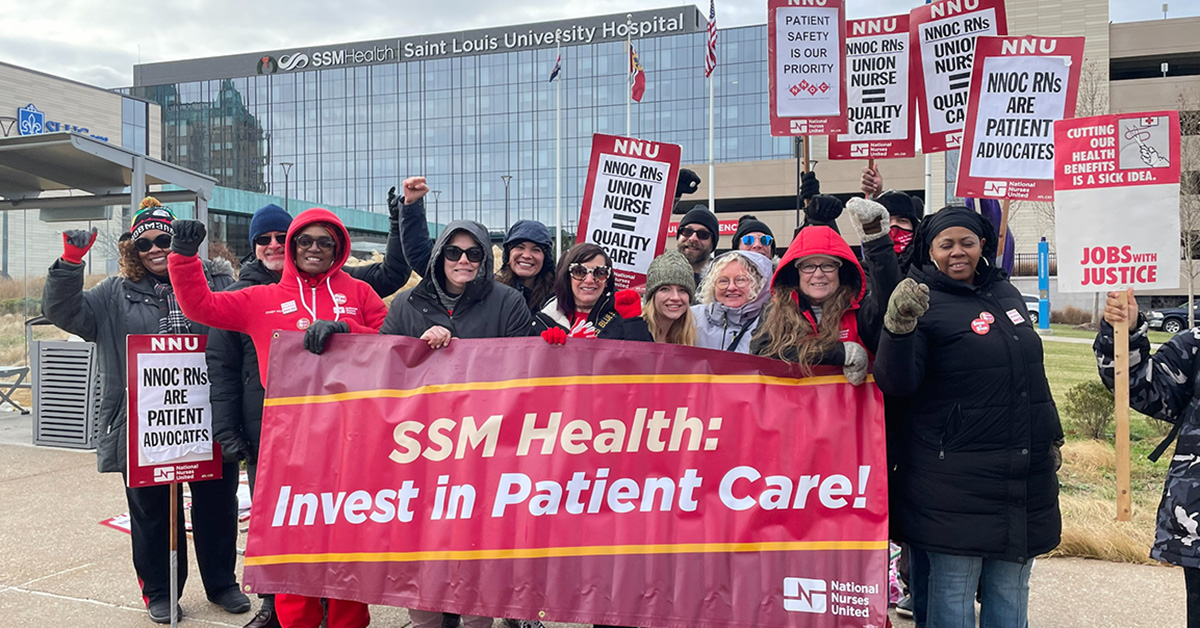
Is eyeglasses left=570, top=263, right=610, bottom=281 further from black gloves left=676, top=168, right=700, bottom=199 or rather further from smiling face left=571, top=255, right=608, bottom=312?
black gloves left=676, top=168, right=700, bottom=199

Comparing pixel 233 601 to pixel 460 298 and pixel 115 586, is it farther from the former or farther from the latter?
pixel 460 298

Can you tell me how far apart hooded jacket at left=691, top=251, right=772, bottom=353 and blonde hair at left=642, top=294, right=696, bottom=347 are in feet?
0.23

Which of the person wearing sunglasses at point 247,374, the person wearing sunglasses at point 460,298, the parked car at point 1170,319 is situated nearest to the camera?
the person wearing sunglasses at point 460,298

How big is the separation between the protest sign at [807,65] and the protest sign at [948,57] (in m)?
0.54

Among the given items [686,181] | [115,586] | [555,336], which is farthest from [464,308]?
[115,586]

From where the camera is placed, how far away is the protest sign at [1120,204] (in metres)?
3.40

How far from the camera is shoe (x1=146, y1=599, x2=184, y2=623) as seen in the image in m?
4.46

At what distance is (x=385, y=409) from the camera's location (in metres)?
3.64

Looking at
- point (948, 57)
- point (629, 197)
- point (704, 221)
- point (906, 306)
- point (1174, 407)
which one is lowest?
point (1174, 407)

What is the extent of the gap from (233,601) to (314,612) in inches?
39.3

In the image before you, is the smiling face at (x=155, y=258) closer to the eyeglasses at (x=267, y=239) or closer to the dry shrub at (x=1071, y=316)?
the eyeglasses at (x=267, y=239)

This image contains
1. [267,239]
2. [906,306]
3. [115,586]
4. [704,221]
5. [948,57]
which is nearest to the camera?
[906,306]

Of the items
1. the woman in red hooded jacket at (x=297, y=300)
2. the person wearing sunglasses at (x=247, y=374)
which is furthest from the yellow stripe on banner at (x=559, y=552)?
the person wearing sunglasses at (x=247, y=374)

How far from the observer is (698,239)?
17.3ft
